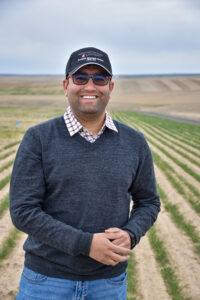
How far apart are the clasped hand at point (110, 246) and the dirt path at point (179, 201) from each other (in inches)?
170

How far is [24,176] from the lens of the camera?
1599 millimetres

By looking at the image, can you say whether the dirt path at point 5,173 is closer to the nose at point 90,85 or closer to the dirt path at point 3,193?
the dirt path at point 3,193

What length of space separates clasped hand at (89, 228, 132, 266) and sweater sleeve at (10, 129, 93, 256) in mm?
36

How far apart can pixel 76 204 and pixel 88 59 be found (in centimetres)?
81

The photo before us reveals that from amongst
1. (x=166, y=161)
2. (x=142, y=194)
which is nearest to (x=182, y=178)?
(x=166, y=161)

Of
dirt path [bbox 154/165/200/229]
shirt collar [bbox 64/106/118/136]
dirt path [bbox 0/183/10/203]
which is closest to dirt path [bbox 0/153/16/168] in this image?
dirt path [bbox 0/183/10/203]

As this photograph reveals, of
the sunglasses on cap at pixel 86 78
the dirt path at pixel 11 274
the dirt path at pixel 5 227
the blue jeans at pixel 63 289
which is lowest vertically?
the dirt path at pixel 5 227

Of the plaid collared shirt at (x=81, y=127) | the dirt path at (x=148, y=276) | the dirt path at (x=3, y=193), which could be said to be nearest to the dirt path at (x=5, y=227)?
the dirt path at (x=3, y=193)

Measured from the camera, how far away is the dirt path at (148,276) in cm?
354

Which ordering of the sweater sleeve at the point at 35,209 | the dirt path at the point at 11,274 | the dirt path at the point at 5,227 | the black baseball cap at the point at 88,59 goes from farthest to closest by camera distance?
1. the dirt path at the point at 5,227
2. the dirt path at the point at 11,274
3. the black baseball cap at the point at 88,59
4. the sweater sleeve at the point at 35,209

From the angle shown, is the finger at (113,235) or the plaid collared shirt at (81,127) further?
the plaid collared shirt at (81,127)

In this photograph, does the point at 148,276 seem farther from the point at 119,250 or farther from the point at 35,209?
the point at 35,209

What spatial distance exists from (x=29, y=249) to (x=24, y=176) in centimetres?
44

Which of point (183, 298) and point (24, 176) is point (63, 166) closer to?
point (24, 176)
